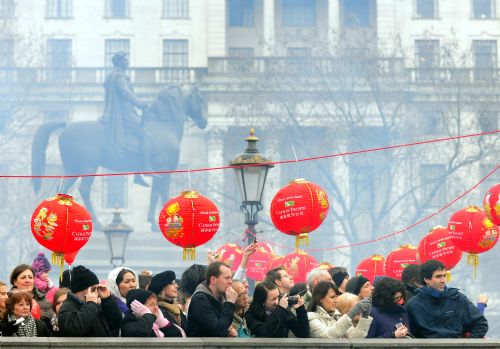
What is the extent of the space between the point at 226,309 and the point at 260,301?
0.52 m

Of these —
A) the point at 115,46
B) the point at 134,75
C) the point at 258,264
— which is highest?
the point at 115,46

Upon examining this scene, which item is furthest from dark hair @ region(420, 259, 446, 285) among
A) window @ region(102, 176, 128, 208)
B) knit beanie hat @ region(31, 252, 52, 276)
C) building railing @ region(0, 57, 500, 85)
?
window @ region(102, 176, 128, 208)

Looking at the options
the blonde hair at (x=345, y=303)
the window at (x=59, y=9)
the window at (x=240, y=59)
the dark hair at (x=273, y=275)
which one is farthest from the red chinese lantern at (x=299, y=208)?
the window at (x=59, y=9)

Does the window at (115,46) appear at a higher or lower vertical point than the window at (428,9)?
lower

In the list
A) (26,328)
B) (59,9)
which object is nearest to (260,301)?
(26,328)

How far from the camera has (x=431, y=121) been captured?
62.3 metres

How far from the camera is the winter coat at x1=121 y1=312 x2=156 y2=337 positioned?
11281mm

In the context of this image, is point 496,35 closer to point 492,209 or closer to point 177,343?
point 492,209

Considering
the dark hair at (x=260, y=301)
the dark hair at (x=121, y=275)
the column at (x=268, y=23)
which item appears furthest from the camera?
the column at (x=268, y=23)

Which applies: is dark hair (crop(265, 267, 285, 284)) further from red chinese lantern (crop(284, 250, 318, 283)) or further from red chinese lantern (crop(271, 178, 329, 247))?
red chinese lantern (crop(284, 250, 318, 283))

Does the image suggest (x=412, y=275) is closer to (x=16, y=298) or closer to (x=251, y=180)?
(x=16, y=298)

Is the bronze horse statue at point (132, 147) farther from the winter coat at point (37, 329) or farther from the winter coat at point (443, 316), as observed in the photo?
the winter coat at point (37, 329)

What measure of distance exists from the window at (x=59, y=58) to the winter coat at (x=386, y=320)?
54.9 m

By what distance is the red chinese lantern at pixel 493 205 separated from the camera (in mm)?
17578
